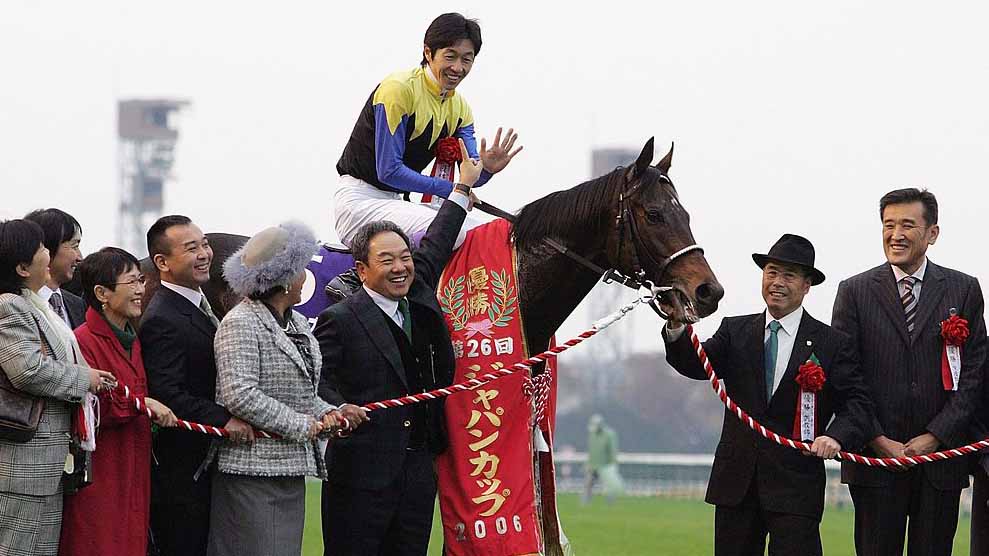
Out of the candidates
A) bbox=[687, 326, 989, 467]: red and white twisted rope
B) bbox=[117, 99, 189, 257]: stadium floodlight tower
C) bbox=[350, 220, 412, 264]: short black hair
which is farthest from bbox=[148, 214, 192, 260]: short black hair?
bbox=[117, 99, 189, 257]: stadium floodlight tower

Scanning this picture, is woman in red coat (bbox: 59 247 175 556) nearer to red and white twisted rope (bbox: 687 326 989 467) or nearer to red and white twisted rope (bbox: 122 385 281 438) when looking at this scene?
red and white twisted rope (bbox: 122 385 281 438)

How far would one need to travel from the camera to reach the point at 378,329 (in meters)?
5.39

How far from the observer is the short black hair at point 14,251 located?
16.2 ft

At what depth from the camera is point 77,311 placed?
6.17 metres

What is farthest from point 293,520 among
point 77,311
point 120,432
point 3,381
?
point 77,311

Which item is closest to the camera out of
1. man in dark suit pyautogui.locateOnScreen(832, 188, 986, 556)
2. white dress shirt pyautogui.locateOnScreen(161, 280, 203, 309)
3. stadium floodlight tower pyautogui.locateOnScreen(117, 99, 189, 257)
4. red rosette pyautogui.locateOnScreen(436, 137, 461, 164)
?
white dress shirt pyautogui.locateOnScreen(161, 280, 203, 309)

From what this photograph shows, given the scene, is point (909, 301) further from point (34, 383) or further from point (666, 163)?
point (34, 383)

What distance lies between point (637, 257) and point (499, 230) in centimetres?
71

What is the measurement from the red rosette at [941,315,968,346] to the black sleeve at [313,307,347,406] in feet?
9.60

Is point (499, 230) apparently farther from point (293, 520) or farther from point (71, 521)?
point (71, 521)

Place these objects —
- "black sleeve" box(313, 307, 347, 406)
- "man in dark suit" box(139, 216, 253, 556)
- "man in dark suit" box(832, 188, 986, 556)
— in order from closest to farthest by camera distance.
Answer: "man in dark suit" box(139, 216, 253, 556)
"black sleeve" box(313, 307, 347, 406)
"man in dark suit" box(832, 188, 986, 556)

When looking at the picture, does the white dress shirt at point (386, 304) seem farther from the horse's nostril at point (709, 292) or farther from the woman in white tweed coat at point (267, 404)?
the horse's nostril at point (709, 292)

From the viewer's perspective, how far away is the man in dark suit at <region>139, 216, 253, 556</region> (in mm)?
5164

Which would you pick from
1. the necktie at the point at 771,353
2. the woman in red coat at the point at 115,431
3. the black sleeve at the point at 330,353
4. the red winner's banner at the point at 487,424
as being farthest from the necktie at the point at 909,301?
the woman in red coat at the point at 115,431
